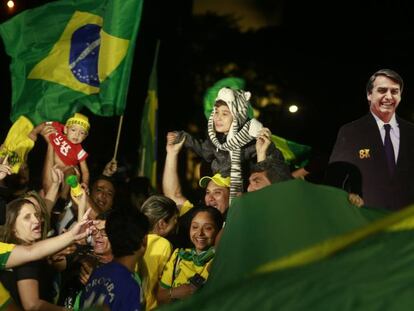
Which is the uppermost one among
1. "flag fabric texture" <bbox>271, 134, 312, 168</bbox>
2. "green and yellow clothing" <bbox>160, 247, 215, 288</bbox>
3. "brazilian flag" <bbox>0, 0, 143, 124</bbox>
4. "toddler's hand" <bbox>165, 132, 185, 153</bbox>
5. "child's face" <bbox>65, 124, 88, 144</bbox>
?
"brazilian flag" <bbox>0, 0, 143, 124</bbox>

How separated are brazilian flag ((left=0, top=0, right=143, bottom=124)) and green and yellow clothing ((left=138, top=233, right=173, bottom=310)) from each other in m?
3.05

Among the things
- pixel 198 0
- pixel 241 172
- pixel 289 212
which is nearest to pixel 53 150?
pixel 241 172

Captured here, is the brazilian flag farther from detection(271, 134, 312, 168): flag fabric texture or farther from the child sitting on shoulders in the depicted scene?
the child sitting on shoulders

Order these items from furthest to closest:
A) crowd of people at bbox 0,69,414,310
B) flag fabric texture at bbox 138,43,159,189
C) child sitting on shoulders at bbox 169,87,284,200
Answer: flag fabric texture at bbox 138,43,159,189
child sitting on shoulders at bbox 169,87,284,200
crowd of people at bbox 0,69,414,310

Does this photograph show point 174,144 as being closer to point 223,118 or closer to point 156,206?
point 223,118

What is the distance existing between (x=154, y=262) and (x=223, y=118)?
1541 mm

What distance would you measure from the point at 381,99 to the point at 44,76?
356 cm

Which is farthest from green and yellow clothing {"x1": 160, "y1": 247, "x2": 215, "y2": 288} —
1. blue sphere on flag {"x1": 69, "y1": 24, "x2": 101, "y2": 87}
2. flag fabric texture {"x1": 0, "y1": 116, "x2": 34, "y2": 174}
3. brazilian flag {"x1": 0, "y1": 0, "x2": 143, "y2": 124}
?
blue sphere on flag {"x1": 69, "y1": 24, "x2": 101, "y2": 87}

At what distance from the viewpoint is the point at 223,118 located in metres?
7.17

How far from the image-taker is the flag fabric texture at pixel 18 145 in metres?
8.38

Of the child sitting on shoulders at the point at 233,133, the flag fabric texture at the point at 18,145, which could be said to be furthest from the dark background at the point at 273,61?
the child sitting on shoulders at the point at 233,133

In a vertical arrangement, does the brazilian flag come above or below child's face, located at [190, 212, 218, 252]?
above

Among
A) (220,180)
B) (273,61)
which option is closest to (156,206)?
(220,180)

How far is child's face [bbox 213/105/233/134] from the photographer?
23.5 feet
